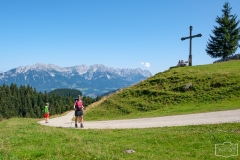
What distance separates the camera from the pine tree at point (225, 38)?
48.6 m

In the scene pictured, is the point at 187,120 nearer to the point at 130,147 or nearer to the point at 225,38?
the point at 130,147

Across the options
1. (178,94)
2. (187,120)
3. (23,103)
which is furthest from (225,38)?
(23,103)

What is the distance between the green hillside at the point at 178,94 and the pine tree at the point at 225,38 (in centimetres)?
1734

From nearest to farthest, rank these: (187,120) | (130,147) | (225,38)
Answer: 1. (130,147)
2. (187,120)
3. (225,38)

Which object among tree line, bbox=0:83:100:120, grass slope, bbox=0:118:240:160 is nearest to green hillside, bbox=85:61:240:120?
grass slope, bbox=0:118:240:160

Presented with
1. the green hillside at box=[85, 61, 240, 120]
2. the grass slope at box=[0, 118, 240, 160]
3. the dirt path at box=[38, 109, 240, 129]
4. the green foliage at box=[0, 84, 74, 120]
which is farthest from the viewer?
the green foliage at box=[0, 84, 74, 120]

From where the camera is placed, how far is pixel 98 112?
30234 millimetres

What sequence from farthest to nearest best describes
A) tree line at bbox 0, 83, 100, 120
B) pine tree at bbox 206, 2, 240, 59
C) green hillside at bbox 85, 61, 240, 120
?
tree line at bbox 0, 83, 100, 120
pine tree at bbox 206, 2, 240, 59
green hillside at bbox 85, 61, 240, 120

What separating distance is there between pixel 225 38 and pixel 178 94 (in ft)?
89.4

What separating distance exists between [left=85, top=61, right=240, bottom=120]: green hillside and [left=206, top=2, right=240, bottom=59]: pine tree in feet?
56.9

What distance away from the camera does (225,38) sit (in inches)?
1900

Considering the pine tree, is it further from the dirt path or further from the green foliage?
the green foliage

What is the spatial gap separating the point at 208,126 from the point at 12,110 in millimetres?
134008

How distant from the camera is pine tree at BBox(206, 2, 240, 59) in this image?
48.6m
